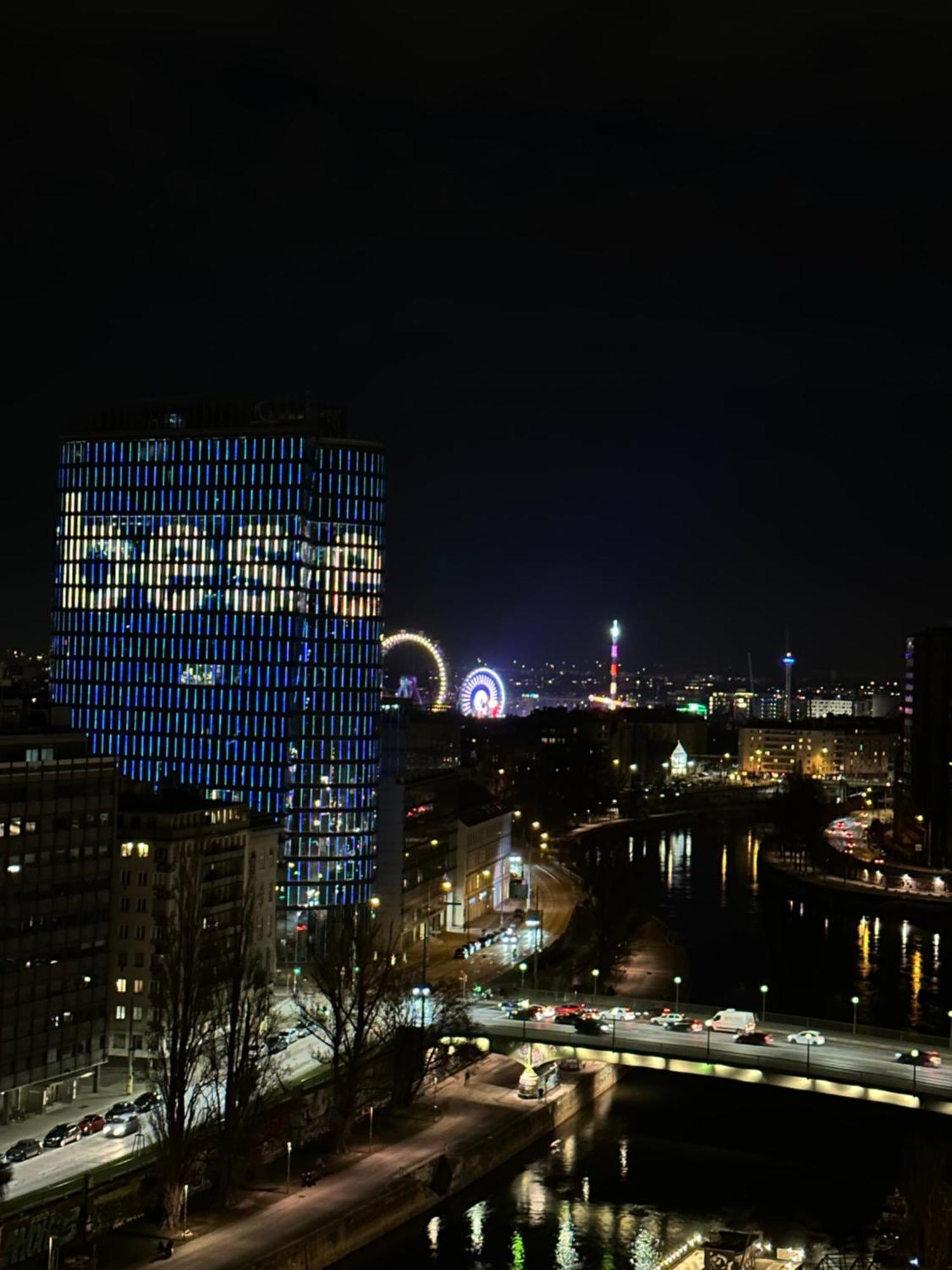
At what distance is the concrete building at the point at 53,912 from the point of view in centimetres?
3097

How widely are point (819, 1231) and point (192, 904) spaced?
11210mm

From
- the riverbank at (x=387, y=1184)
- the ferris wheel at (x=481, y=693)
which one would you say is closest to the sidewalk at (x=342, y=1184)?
the riverbank at (x=387, y=1184)

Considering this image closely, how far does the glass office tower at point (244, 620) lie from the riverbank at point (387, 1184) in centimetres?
1567

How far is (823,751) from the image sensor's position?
149625mm

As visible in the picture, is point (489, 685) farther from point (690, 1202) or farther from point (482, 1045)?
point (690, 1202)

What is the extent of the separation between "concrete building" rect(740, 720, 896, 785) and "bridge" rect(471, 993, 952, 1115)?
11339cm

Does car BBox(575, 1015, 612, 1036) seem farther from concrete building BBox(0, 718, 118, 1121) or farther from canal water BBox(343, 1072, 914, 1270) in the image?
concrete building BBox(0, 718, 118, 1121)

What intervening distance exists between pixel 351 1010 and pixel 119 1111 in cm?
442

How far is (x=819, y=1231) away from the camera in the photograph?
27406 millimetres

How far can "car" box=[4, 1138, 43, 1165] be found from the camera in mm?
27641

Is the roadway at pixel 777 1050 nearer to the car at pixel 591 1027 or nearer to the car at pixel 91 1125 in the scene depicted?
the car at pixel 591 1027

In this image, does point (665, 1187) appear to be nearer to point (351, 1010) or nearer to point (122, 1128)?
point (351, 1010)

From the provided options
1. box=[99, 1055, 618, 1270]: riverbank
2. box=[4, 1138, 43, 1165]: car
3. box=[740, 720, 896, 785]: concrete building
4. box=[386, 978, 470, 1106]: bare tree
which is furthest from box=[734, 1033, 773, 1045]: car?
box=[740, 720, 896, 785]: concrete building

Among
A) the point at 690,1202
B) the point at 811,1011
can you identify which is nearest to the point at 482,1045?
the point at 690,1202
